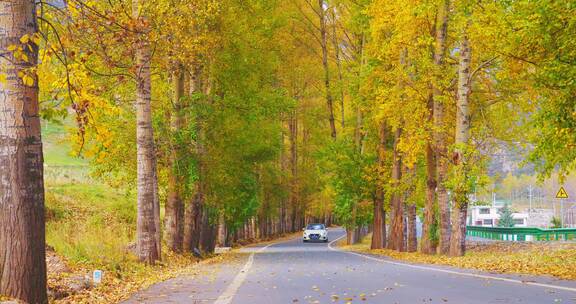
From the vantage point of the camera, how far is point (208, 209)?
120 ft

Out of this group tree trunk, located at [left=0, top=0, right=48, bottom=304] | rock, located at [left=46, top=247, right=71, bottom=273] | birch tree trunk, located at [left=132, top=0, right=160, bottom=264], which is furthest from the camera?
birch tree trunk, located at [left=132, top=0, right=160, bottom=264]

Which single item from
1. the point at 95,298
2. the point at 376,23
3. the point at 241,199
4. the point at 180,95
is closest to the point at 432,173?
the point at 376,23

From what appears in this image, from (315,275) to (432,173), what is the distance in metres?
14.7

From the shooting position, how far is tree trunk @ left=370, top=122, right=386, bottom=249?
3797 cm

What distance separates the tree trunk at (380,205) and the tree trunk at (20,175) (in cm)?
2829

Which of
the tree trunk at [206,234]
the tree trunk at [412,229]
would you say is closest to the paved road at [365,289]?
the tree trunk at [412,229]

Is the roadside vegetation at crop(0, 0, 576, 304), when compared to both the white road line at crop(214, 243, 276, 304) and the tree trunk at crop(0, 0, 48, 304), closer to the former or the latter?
the tree trunk at crop(0, 0, 48, 304)

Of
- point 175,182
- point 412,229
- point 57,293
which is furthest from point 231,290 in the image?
point 412,229

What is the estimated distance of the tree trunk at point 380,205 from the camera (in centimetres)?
3797

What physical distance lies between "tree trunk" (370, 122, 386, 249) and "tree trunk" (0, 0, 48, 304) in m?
28.3

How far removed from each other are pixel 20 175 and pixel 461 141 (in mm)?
17063

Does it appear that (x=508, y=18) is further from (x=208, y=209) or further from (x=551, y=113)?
(x=208, y=209)

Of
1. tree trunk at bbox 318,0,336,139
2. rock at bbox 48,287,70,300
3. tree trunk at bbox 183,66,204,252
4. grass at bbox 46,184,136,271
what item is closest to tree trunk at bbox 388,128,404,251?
tree trunk at bbox 183,66,204,252

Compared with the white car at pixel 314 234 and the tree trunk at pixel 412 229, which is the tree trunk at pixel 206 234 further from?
the white car at pixel 314 234
